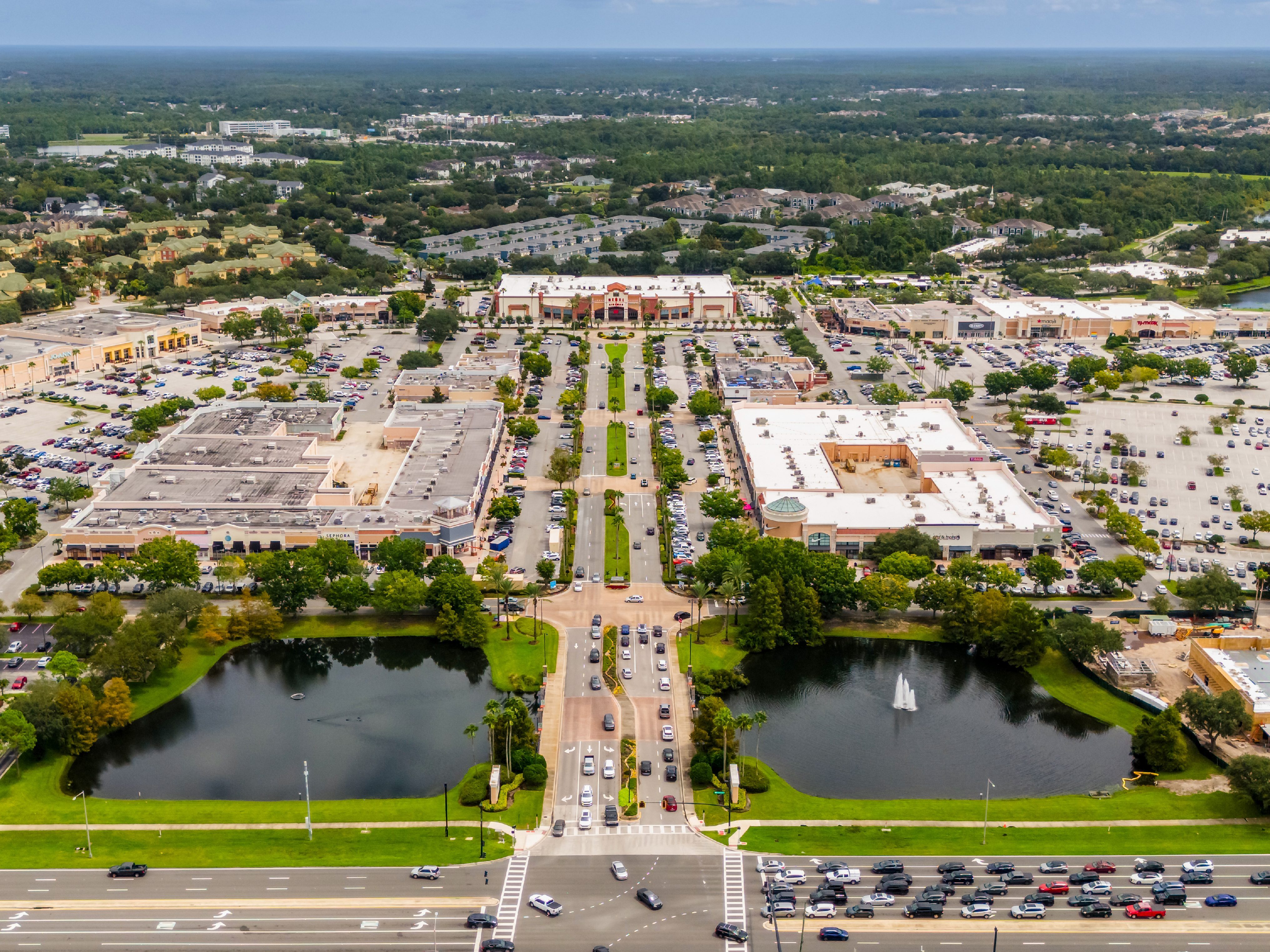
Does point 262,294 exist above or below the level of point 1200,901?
above

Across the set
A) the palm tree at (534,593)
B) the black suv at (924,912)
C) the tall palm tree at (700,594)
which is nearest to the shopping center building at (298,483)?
the palm tree at (534,593)

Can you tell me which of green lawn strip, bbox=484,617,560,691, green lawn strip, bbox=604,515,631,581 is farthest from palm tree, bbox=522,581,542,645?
green lawn strip, bbox=604,515,631,581

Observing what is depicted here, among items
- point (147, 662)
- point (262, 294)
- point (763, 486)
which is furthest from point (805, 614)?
point (262, 294)

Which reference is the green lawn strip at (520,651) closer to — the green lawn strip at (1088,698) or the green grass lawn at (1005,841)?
the green grass lawn at (1005,841)

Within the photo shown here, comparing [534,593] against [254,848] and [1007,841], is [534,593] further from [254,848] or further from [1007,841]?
[1007,841]

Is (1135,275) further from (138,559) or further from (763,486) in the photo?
(138,559)

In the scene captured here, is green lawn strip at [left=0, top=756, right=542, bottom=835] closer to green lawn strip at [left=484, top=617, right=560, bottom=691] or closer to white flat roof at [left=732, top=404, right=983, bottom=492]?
green lawn strip at [left=484, top=617, right=560, bottom=691]
